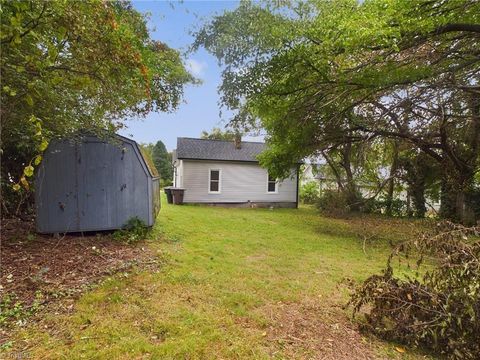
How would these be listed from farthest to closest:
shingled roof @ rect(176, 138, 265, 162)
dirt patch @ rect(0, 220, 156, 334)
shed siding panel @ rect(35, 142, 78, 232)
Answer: shingled roof @ rect(176, 138, 265, 162) → shed siding panel @ rect(35, 142, 78, 232) → dirt patch @ rect(0, 220, 156, 334)

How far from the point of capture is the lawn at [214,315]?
9.23 ft

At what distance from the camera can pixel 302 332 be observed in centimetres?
325

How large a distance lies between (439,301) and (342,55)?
15.1 ft

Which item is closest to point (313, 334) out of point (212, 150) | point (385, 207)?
point (212, 150)

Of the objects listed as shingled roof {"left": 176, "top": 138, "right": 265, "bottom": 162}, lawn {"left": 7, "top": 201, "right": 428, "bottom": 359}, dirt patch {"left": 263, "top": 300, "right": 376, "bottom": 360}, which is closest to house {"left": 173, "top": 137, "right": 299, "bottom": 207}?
shingled roof {"left": 176, "top": 138, "right": 265, "bottom": 162}

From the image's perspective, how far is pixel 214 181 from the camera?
16.9 m

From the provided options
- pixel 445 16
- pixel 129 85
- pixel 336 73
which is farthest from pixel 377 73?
pixel 129 85

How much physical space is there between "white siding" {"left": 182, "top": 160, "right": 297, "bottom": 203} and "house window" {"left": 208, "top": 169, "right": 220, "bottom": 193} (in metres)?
0.18

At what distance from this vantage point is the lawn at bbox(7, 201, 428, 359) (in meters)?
2.81

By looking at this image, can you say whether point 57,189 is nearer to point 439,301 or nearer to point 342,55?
point 342,55

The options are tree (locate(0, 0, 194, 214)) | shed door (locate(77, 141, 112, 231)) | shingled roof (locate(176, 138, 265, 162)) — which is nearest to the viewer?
tree (locate(0, 0, 194, 214))

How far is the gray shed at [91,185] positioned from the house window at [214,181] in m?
9.88

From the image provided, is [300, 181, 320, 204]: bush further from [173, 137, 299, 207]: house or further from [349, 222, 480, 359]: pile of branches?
[349, 222, 480, 359]: pile of branches

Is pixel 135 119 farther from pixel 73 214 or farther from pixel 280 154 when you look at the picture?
pixel 280 154
